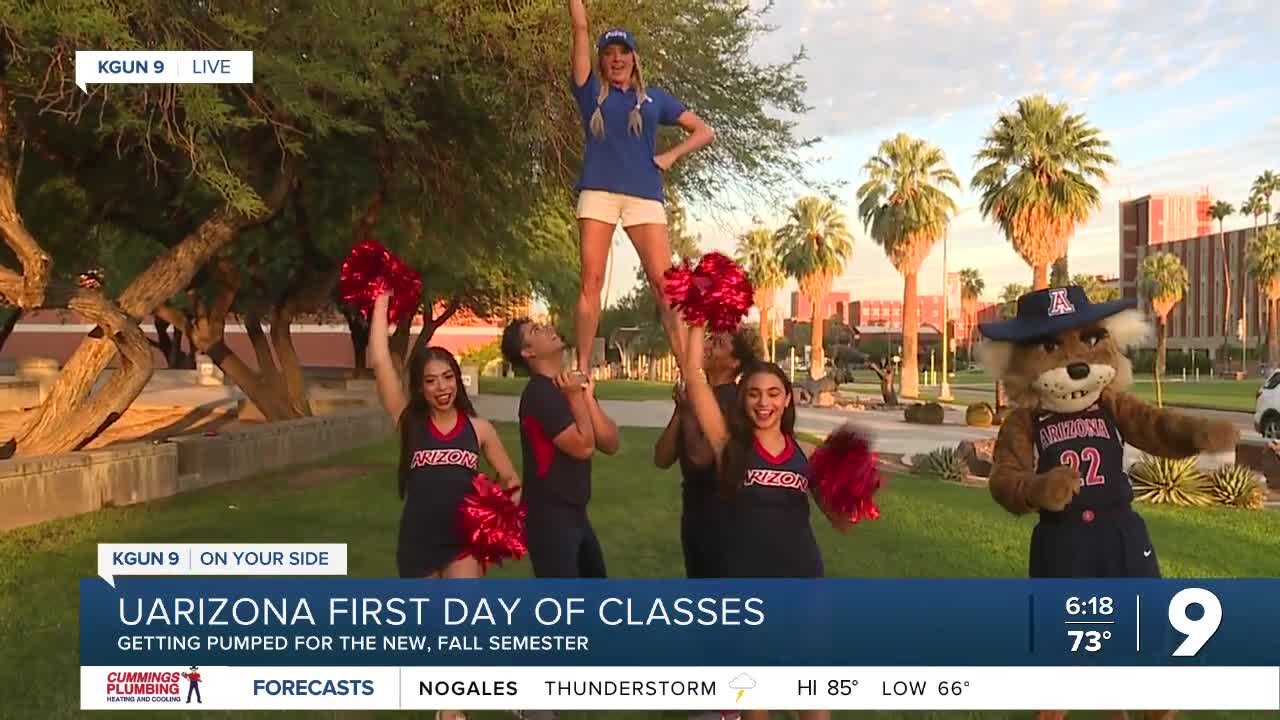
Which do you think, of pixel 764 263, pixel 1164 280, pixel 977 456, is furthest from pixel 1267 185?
pixel 977 456

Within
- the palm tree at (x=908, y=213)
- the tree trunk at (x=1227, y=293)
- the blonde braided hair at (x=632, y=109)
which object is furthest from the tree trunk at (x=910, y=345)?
the tree trunk at (x=1227, y=293)

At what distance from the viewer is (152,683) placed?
10.8 feet

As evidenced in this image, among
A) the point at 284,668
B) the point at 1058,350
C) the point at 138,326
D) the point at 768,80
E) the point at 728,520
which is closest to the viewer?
the point at 284,668

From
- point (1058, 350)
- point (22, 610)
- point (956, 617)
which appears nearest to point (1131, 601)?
point (956, 617)

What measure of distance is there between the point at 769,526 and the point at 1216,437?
69.3 inches

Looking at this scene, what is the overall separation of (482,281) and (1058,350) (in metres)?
21.3

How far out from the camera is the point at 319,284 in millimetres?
15922

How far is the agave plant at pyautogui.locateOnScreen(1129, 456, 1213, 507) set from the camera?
11367 mm

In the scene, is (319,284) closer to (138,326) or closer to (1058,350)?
(138,326)

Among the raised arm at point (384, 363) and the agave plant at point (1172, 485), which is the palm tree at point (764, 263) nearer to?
the agave plant at point (1172, 485)

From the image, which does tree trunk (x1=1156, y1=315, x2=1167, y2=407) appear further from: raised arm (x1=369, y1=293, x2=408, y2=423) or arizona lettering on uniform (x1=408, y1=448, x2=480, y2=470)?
raised arm (x1=369, y1=293, x2=408, y2=423)

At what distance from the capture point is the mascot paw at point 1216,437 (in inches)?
144

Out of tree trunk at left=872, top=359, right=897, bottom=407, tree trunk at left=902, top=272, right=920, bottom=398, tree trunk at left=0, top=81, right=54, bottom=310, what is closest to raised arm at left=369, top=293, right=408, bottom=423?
tree trunk at left=0, top=81, right=54, bottom=310

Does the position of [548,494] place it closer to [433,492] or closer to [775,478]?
[433,492]
